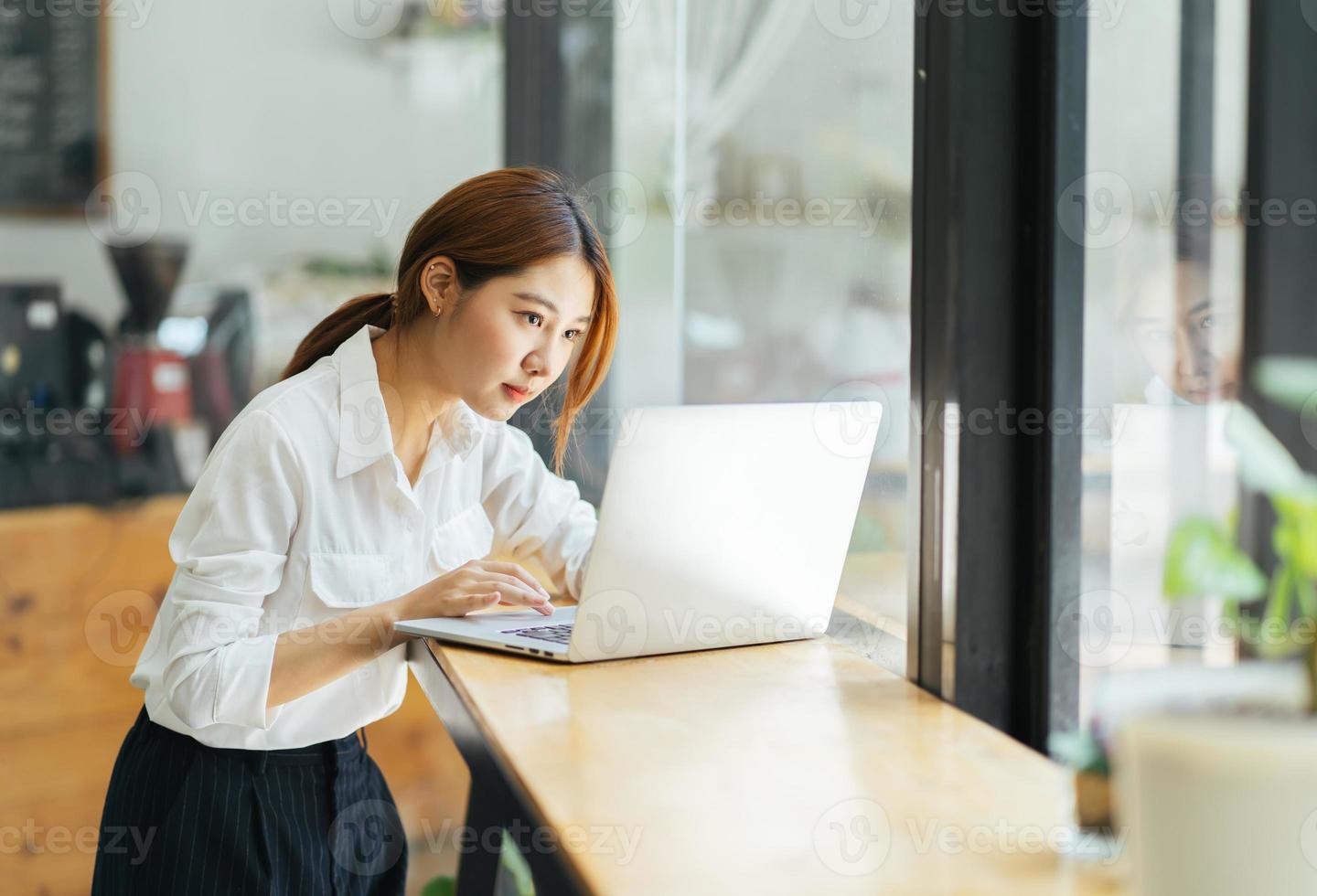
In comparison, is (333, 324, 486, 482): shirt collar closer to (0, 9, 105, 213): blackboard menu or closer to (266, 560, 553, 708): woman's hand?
(266, 560, 553, 708): woman's hand

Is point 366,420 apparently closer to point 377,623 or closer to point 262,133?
point 377,623

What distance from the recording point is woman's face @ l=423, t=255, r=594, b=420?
1.32m

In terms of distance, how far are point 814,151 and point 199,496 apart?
3.63 feet

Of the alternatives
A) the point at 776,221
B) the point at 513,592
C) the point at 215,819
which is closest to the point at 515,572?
the point at 513,592

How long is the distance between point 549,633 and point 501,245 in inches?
17.0

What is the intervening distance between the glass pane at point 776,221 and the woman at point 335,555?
14.3 inches

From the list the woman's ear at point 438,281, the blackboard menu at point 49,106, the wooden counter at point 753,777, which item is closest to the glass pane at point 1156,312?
the wooden counter at point 753,777

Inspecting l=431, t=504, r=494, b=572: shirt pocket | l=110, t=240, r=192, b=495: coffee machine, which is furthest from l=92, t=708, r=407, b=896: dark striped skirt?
l=110, t=240, r=192, b=495: coffee machine

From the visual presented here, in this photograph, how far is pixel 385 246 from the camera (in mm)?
2918

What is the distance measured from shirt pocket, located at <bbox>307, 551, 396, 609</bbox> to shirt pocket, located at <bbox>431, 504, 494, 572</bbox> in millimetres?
95

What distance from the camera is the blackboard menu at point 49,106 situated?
8.32ft

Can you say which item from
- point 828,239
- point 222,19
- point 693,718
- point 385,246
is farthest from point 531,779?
point 222,19

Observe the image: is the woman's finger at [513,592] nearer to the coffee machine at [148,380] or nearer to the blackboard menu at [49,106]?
the coffee machine at [148,380]

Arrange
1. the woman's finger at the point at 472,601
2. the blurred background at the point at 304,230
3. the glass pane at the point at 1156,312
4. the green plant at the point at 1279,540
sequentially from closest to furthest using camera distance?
the green plant at the point at 1279,540 → the glass pane at the point at 1156,312 → the woman's finger at the point at 472,601 → the blurred background at the point at 304,230
